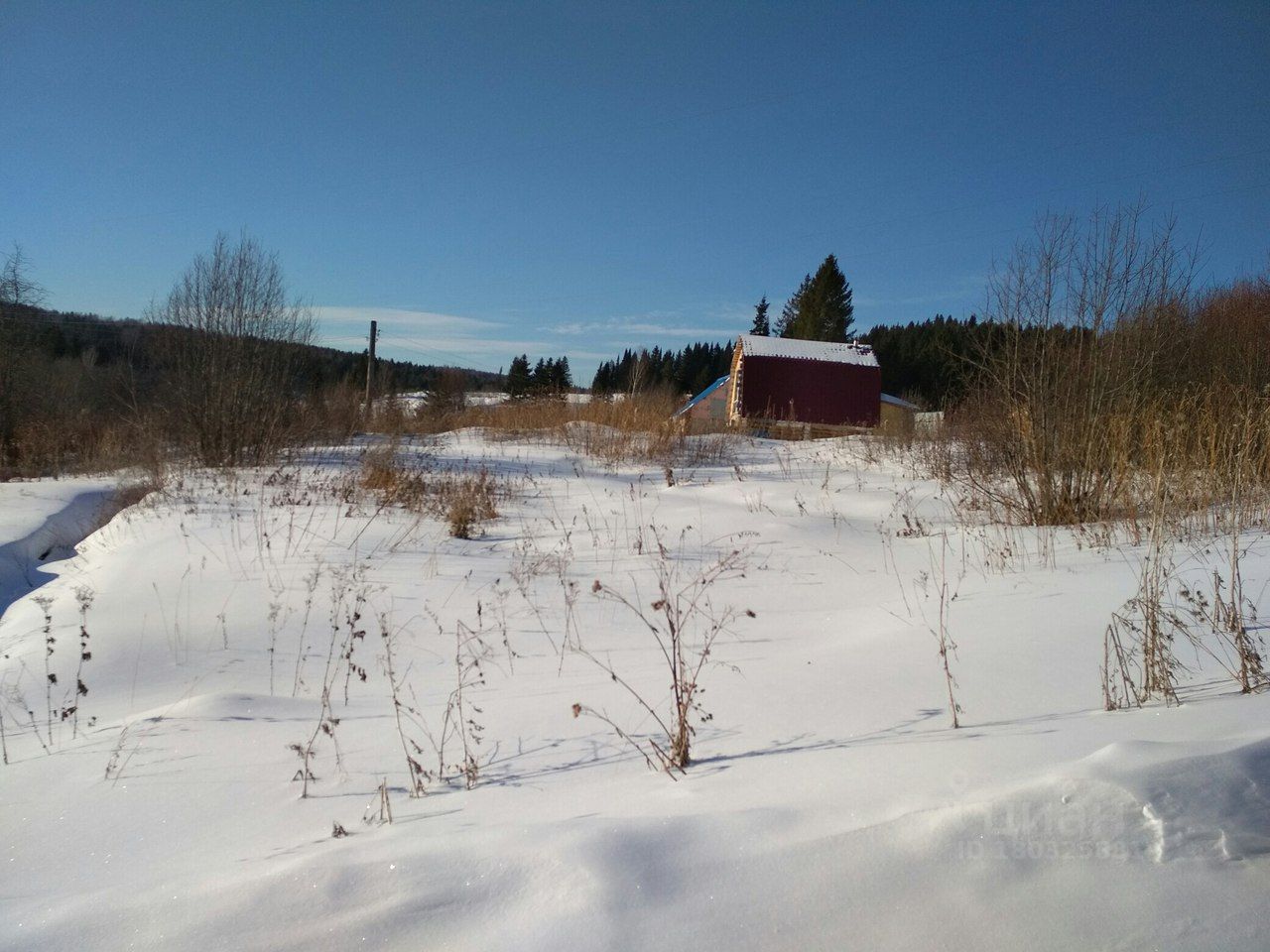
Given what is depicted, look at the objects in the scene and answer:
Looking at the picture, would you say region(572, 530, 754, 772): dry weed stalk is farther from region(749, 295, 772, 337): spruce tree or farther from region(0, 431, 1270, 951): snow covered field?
region(749, 295, 772, 337): spruce tree

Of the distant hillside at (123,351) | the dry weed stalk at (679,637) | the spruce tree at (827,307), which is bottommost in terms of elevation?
the dry weed stalk at (679,637)

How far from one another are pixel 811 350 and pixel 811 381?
46.1 inches

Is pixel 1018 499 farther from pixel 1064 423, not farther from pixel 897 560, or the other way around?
pixel 897 560

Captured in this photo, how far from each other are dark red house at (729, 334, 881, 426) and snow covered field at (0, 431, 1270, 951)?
22669mm

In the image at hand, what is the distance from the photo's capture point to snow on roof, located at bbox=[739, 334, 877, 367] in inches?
1126

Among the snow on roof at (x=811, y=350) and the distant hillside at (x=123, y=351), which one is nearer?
the distant hillside at (x=123, y=351)

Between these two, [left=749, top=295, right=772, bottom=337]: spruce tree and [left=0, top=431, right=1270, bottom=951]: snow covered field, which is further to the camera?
[left=749, top=295, right=772, bottom=337]: spruce tree

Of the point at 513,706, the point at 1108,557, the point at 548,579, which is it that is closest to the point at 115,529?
the point at 548,579

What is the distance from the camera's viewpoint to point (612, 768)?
2.59m

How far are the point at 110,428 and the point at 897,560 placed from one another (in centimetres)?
1696

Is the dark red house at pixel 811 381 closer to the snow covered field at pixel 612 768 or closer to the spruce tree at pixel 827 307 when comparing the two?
the spruce tree at pixel 827 307

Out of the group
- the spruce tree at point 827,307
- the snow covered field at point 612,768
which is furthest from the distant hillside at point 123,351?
the spruce tree at point 827,307

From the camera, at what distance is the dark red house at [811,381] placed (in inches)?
1119

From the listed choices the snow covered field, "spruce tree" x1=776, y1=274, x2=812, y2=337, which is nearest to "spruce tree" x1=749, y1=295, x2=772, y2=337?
"spruce tree" x1=776, y1=274, x2=812, y2=337
